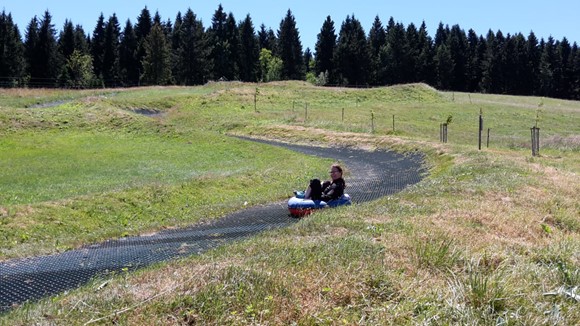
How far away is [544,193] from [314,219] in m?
6.29

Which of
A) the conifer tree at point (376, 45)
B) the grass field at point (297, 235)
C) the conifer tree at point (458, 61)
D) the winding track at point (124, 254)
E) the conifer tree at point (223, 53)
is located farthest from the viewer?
the conifer tree at point (458, 61)

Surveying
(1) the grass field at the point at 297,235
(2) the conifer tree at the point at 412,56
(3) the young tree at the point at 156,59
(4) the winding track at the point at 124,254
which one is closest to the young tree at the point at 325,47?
(2) the conifer tree at the point at 412,56

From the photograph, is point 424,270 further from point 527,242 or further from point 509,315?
point 527,242

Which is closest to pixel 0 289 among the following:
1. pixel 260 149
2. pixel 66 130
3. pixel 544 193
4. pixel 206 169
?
pixel 544 193

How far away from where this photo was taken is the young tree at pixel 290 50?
102 metres

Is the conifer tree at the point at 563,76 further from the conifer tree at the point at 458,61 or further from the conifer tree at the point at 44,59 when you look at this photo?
the conifer tree at the point at 44,59

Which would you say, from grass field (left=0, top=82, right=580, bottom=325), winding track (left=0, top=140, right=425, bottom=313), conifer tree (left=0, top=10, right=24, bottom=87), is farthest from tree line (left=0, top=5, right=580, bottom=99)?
winding track (left=0, top=140, right=425, bottom=313)

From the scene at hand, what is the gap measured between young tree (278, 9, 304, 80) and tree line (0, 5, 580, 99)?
0.19 m

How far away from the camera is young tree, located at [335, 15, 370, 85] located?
318ft

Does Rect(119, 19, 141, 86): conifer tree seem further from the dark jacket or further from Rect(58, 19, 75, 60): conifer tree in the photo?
the dark jacket

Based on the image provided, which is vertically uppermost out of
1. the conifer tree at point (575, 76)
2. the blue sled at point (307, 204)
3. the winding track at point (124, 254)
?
the conifer tree at point (575, 76)

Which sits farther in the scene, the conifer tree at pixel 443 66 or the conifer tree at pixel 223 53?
the conifer tree at pixel 443 66

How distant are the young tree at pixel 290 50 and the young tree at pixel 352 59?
7.96 metres

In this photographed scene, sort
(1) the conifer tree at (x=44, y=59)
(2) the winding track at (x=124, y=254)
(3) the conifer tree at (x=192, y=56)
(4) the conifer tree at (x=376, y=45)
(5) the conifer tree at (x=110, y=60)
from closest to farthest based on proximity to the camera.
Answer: (2) the winding track at (x=124, y=254), (1) the conifer tree at (x=44, y=59), (3) the conifer tree at (x=192, y=56), (5) the conifer tree at (x=110, y=60), (4) the conifer tree at (x=376, y=45)
